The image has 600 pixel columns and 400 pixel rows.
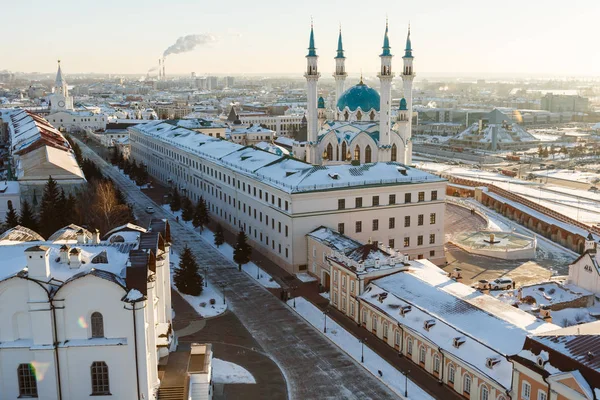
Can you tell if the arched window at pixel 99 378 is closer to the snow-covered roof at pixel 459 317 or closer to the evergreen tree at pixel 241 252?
the snow-covered roof at pixel 459 317

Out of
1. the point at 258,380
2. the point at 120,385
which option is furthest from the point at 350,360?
the point at 120,385

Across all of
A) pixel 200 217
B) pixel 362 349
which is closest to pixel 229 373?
pixel 362 349

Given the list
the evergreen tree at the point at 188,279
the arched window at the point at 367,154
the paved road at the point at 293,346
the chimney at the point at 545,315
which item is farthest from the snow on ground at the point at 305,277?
the arched window at the point at 367,154

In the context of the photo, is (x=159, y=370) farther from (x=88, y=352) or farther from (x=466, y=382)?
(x=466, y=382)

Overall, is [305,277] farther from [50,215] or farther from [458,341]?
[50,215]

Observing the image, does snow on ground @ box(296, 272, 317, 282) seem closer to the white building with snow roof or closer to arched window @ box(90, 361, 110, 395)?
the white building with snow roof
